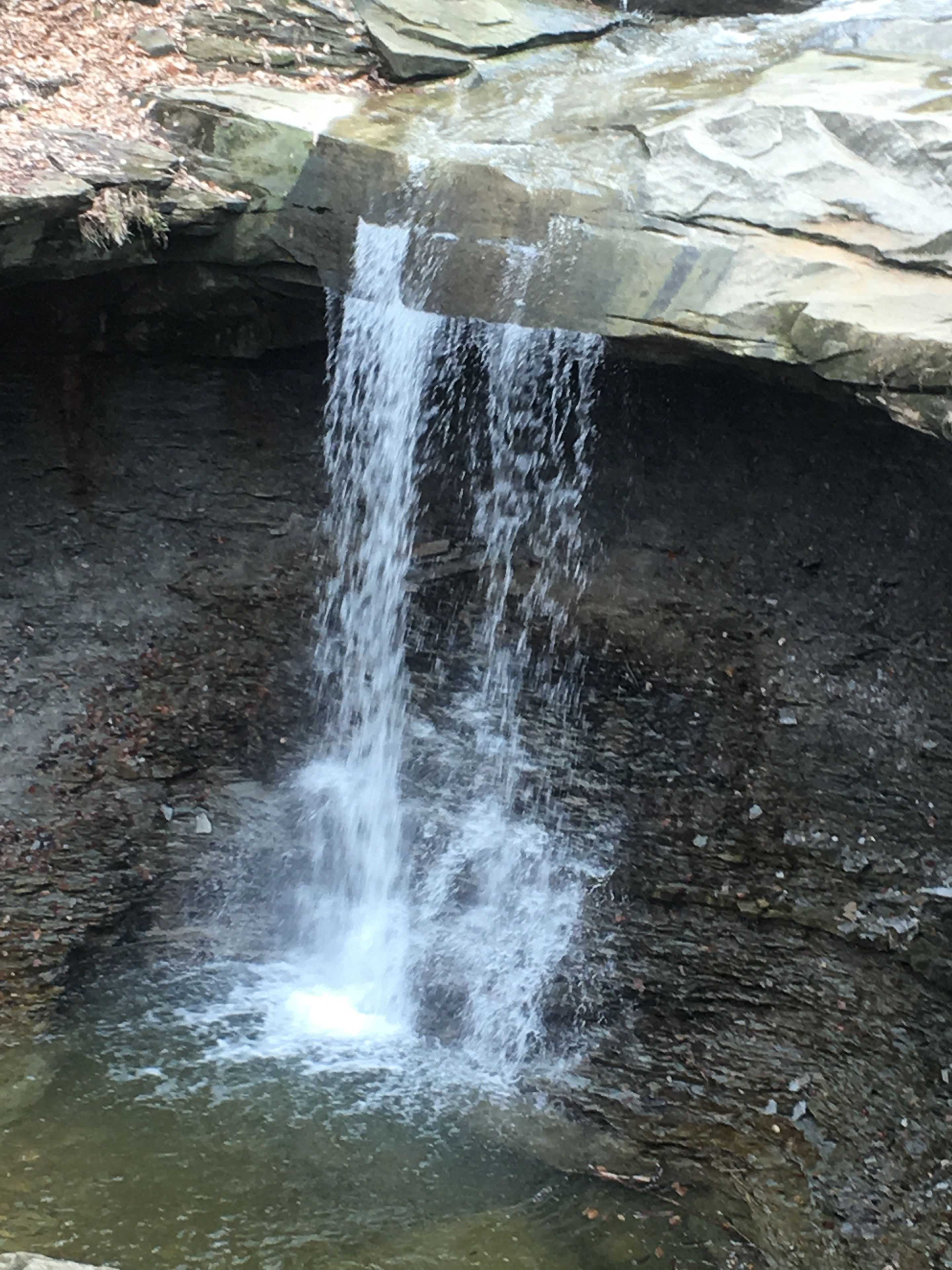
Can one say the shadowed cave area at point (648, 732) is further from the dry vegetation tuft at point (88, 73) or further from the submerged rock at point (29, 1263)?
the submerged rock at point (29, 1263)

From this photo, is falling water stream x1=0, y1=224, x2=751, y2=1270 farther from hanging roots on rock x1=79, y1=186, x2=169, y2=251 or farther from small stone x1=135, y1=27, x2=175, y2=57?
small stone x1=135, y1=27, x2=175, y2=57

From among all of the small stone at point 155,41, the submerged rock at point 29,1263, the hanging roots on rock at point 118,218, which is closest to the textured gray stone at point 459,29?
the small stone at point 155,41

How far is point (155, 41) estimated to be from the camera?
5344 millimetres

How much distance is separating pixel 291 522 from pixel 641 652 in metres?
2.11

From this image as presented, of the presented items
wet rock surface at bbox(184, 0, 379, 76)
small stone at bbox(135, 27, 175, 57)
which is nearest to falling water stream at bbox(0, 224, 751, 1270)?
wet rock surface at bbox(184, 0, 379, 76)

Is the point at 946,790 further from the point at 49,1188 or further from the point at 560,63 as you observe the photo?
the point at 560,63

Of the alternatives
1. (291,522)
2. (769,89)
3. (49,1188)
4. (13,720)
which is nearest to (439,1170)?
(49,1188)

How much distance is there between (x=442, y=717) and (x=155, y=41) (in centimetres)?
387

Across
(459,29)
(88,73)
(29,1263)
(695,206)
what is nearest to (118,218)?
(88,73)

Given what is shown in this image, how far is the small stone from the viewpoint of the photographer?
17.4ft

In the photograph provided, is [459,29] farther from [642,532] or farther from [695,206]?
[642,532]

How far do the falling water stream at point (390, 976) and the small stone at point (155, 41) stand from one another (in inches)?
69.0

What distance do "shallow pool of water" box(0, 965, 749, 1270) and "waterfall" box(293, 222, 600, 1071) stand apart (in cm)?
46

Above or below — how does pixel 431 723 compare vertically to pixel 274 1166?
above
